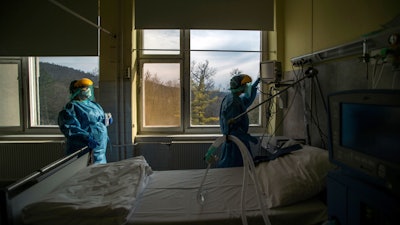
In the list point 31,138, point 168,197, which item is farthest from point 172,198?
point 31,138

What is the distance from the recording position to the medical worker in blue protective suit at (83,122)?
252 centimetres

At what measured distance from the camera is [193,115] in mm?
3557

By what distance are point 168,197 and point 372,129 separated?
3.94 feet

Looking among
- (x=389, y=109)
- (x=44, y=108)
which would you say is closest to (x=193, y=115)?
(x=44, y=108)

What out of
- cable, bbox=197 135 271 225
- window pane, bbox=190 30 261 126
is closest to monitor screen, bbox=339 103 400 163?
cable, bbox=197 135 271 225

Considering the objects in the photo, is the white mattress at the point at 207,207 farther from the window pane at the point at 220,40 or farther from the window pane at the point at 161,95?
the window pane at the point at 220,40

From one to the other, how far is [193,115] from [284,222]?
2.25m

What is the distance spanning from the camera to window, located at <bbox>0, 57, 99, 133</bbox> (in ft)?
11.4

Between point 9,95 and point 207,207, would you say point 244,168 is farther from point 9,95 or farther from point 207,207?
point 9,95

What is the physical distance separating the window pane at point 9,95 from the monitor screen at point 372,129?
3.83 metres

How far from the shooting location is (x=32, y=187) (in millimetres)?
1471

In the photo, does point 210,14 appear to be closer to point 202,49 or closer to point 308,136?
point 202,49

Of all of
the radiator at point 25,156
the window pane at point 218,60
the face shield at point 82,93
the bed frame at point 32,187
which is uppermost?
the window pane at point 218,60

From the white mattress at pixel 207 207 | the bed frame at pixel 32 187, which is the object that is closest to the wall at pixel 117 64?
the bed frame at pixel 32 187
